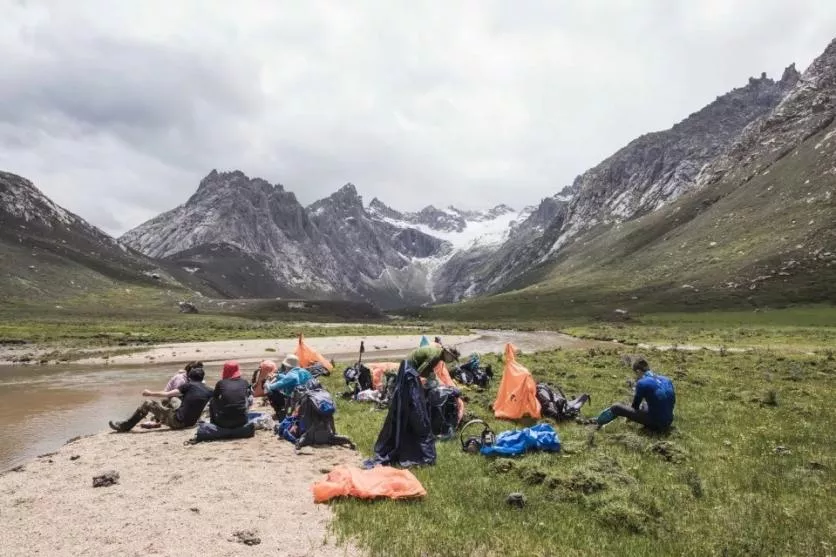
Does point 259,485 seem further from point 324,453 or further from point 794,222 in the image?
point 794,222

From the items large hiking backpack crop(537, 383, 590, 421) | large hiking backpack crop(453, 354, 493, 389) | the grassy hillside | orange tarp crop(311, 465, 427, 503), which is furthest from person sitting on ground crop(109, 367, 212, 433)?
the grassy hillside

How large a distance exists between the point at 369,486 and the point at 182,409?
12.7 meters

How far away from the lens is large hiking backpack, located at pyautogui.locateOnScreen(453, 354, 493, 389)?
30.2 metres

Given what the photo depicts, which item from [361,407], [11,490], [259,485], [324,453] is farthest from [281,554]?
[361,407]

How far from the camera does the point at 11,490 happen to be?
13.9 metres

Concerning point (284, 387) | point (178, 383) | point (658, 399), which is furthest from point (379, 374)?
point (658, 399)

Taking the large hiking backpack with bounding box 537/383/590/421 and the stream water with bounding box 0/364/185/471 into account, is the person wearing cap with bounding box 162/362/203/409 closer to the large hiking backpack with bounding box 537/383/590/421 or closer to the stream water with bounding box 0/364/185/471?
the stream water with bounding box 0/364/185/471

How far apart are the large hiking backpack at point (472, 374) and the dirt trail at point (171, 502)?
14059 millimetres

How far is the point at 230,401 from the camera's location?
1914 cm

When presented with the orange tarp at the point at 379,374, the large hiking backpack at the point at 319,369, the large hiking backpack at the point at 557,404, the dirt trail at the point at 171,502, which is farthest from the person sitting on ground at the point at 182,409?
the large hiking backpack at the point at 557,404

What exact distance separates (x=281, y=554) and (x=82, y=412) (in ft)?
81.8

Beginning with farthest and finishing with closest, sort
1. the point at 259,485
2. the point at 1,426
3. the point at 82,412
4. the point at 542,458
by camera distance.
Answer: the point at 82,412 < the point at 1,426 < the point at 542,458 < the point at 259,485

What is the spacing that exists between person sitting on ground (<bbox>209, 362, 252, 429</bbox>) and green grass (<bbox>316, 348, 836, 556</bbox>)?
164 inches

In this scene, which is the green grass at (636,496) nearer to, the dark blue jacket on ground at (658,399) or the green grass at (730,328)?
the dark blue jacket on ground at (658,399)
